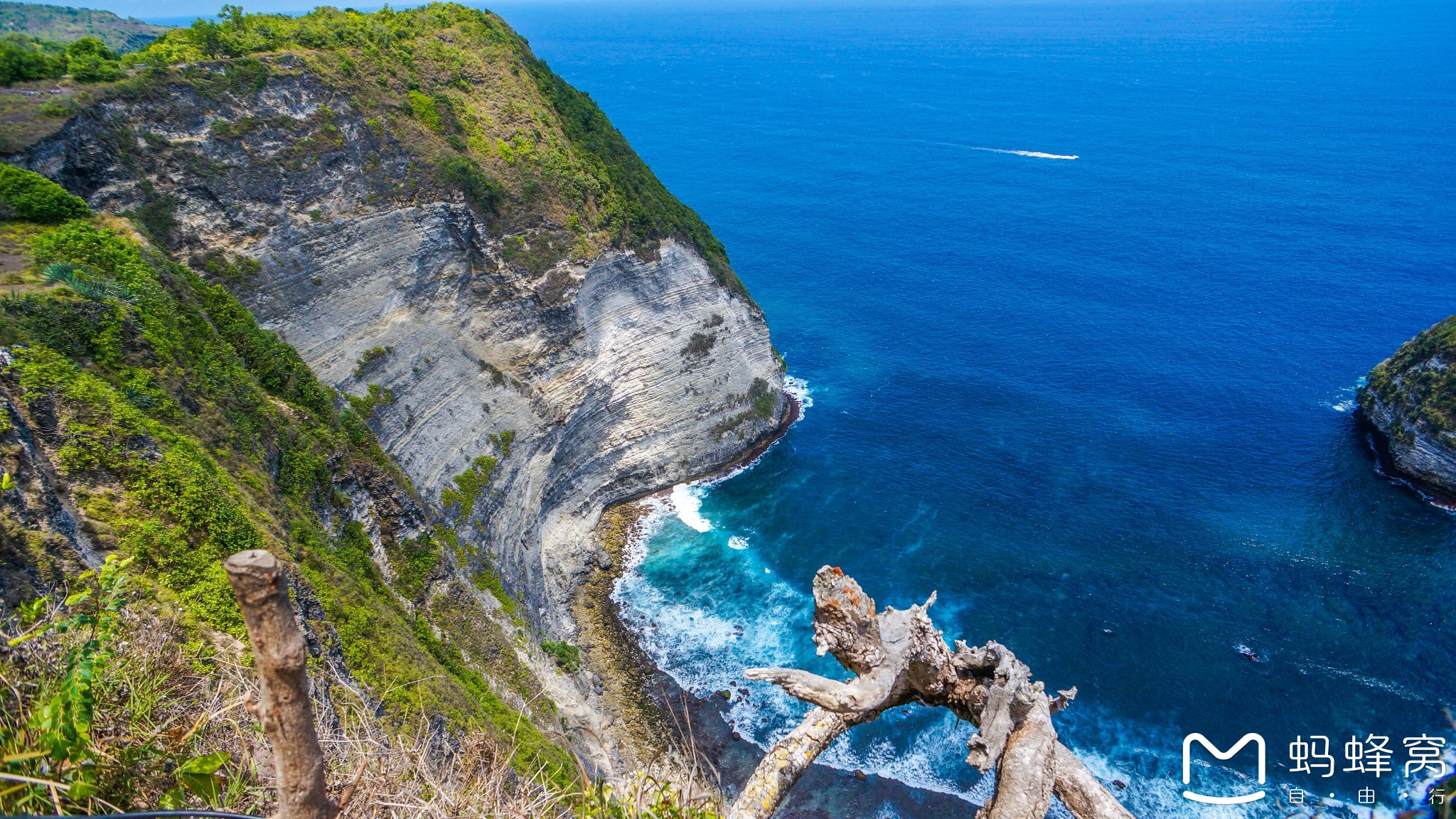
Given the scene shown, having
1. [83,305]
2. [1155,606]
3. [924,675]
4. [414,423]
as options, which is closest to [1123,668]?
[1155,606]

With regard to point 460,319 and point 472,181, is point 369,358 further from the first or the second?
point 472,181

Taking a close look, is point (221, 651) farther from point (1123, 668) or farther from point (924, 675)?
point (1123, 668)

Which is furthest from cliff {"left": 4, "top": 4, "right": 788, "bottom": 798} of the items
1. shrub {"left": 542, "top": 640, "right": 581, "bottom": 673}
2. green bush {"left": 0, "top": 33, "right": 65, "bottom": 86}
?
green bush {"left": 0, "top": 33, "right": 65, "bottom": 86}

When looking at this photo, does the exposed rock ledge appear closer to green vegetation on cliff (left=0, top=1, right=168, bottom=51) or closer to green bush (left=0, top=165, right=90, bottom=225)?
green bush (left=0, top=165, right=90, bottom=225)

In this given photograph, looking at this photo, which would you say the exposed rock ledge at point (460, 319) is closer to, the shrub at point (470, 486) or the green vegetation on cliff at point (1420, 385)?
the shrub at point (470, 486)

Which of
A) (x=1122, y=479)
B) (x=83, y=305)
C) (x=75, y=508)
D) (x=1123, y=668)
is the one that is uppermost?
(x=83, y=305)

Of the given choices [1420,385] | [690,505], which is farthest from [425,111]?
[1420,385]
